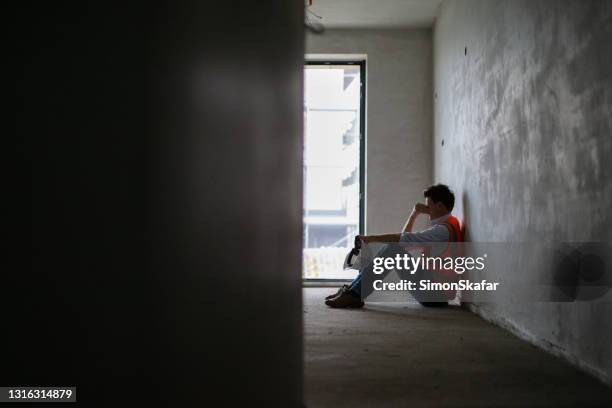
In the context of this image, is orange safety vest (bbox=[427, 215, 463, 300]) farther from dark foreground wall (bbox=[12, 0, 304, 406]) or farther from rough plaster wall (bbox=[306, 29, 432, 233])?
dark foreground wall (bbox=[12, 0, 304, 406])

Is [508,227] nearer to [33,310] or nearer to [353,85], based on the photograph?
[33,310]

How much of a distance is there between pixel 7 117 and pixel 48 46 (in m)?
0.07

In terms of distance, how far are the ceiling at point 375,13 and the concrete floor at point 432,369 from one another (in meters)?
3.24

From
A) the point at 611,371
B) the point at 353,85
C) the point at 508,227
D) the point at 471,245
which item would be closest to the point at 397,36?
the point at 353,85

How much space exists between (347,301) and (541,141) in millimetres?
2005

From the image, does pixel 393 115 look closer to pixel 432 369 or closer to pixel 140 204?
pixel 432 369

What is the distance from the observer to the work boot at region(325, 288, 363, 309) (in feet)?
14.3

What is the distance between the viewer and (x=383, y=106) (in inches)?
244

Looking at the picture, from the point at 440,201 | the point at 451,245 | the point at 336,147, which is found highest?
the point at 336,147

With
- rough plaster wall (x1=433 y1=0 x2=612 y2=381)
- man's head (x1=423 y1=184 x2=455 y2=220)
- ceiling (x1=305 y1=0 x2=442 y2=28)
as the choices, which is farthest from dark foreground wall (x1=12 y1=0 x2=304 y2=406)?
ceiling (x1=305 y1=0 x2=442 y2=28)

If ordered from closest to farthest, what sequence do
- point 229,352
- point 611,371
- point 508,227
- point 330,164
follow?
point 229,352, point 611,371, point 508,227, point 330,164

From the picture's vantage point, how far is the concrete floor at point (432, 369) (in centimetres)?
182

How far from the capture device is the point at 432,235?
14.6 ft

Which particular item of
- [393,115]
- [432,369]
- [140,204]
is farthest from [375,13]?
[140,204]
